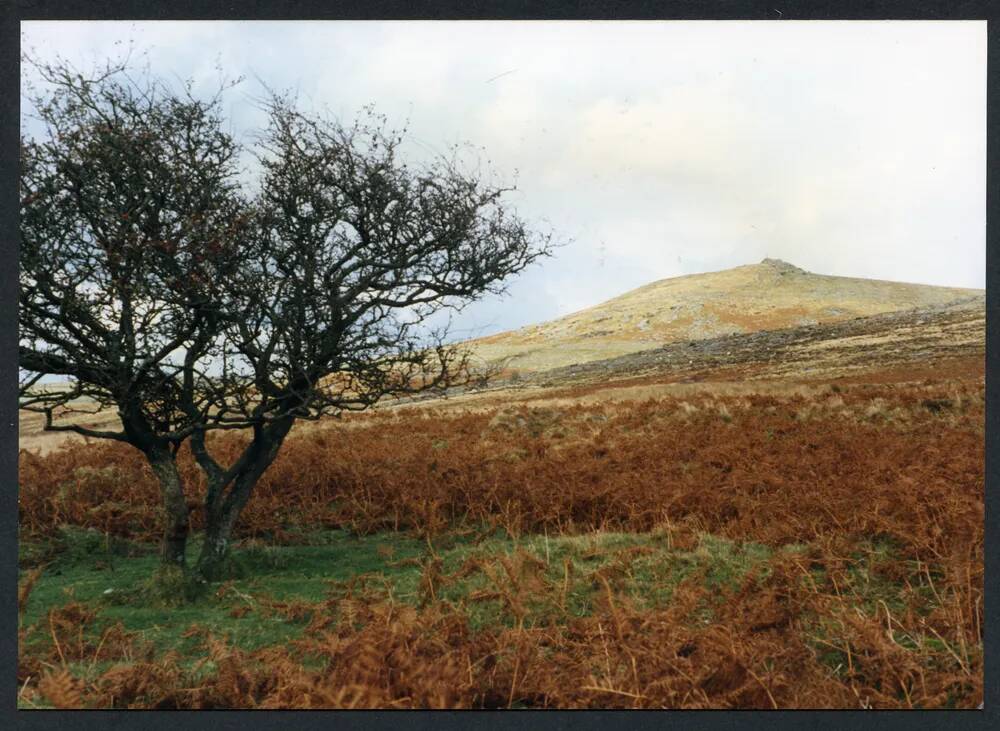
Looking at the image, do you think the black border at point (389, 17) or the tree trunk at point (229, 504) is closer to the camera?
the black border at point (389, 17)

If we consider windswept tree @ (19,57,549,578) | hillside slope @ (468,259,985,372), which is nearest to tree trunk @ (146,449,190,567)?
windswept tree @ (19,57,549,578)

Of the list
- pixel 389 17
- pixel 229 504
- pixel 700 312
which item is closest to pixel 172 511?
pixel 229 504

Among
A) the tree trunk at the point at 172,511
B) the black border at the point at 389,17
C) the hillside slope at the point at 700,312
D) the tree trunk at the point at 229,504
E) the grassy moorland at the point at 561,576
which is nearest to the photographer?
the grassy moorland at the point at 561,576

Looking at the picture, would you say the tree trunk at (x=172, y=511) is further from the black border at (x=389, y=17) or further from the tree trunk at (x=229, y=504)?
the black border at (x=389, y=17)

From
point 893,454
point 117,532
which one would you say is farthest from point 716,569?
point 117,532

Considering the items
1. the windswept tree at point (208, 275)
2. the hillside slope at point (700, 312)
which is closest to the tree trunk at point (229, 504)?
the windswept tree at point (208, 275)

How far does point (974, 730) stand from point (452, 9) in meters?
8.18

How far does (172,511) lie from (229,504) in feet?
2.69

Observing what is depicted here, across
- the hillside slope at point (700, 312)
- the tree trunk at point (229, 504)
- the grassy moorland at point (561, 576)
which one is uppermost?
the hillside slope at point (700, 312)

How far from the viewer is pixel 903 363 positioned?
20.7 m

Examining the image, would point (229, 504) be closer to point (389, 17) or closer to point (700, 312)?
point (389, 17)

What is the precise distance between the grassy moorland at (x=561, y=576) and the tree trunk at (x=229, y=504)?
331 mm

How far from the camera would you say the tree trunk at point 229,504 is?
888 cm

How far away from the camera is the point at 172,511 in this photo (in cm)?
846
